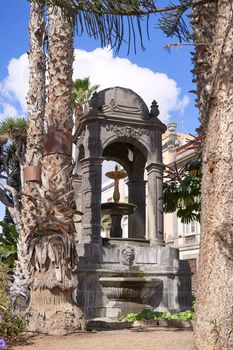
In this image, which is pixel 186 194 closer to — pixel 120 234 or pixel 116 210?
pixel 116 210

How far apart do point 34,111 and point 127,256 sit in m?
5.66

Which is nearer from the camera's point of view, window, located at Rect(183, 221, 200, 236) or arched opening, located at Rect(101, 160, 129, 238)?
arched opening, located at Rect(101, 160, 129, 238)

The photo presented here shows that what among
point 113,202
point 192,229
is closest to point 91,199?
point 113,202

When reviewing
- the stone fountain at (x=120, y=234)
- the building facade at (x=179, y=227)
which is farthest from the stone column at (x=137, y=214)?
the building facade at (x=179, y=227)

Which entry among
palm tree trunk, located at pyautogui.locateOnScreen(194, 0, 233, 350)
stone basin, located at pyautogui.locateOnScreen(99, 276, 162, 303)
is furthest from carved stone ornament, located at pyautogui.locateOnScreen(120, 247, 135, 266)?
palm tree trunk, located at pyautogui.locateOnScreen(194, 0, 233, 350)

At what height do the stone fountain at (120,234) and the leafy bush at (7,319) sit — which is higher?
the stone fountain at (120,234)

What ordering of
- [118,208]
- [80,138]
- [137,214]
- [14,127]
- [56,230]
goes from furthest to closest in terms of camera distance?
1. [14,127]
2. [137,214]
3. [80,138]
4. [118,208]
5. [56,230]

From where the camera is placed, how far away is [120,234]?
12.6 metres

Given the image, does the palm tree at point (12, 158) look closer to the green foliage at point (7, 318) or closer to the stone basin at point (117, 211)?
the stone basin at point (117, 211)

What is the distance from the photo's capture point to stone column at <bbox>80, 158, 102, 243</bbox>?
10898mm

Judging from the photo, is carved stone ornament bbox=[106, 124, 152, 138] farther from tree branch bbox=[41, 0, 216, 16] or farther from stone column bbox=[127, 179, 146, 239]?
tree branch bbox=[41, 0, 216, 16]

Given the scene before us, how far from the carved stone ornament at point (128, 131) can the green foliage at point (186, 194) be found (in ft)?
4.49

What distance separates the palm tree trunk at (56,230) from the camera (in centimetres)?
682

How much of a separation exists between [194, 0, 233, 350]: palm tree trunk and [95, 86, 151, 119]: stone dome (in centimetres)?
722
